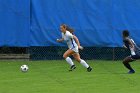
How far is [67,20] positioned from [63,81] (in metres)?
7.98

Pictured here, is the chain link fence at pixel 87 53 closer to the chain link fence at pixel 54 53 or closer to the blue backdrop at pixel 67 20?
the chain link fence at pixel 54 53

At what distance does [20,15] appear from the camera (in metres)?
21.0

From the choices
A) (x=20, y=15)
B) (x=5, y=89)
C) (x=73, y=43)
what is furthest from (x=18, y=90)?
(x=20, y=15)

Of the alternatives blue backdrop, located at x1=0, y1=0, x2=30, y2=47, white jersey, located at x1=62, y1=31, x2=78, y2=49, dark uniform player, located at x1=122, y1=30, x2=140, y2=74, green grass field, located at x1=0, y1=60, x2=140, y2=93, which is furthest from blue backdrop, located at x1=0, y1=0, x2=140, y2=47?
dark uniform player, located at x1=122, y1=30, x2=140, y2=74

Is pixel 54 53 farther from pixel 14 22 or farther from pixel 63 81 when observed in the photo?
pixel 63 81

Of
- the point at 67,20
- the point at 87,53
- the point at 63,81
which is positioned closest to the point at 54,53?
the point at 87,53

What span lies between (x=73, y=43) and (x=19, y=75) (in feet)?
9.07

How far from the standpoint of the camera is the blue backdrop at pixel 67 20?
2103 centimetres

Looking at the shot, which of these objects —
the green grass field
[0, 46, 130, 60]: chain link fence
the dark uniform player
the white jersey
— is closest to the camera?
the green grass field

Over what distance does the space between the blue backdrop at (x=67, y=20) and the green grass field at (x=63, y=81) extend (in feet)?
8.24

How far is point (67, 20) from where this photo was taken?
21.3 metres

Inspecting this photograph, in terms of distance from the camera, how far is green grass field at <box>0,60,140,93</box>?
11.7m

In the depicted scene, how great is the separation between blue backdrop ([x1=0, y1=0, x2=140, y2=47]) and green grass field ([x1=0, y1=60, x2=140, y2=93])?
2.51 m

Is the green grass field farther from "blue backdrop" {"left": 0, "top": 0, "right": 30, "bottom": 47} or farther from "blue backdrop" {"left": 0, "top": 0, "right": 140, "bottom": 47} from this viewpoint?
"blue backdrop" {"left": 0, "top": 0, "right": 140, "bottom": 47}
